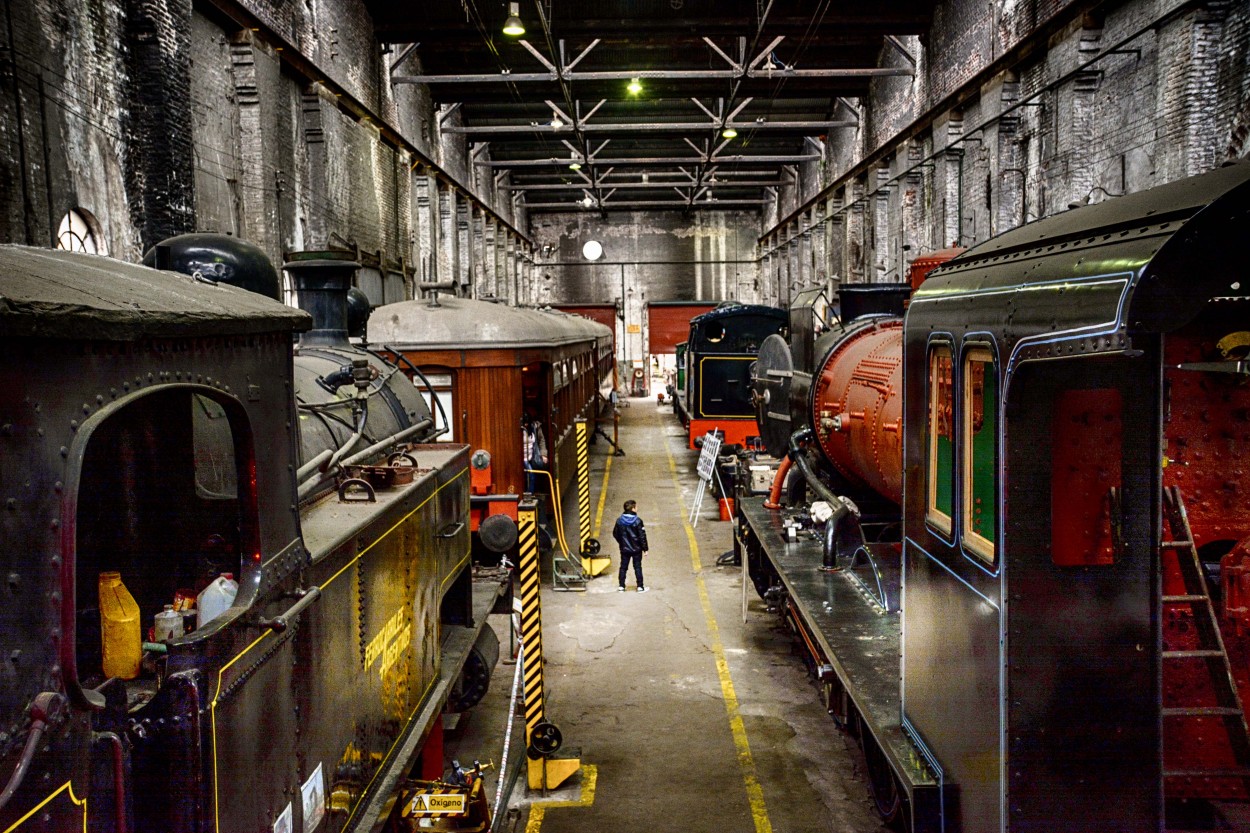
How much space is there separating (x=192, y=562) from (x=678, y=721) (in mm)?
5011

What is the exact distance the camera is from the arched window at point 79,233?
779 centimetres

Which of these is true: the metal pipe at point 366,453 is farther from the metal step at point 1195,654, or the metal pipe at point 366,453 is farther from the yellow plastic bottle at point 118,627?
the metal step at point 1195,654

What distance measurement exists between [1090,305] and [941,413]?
4.62 feet

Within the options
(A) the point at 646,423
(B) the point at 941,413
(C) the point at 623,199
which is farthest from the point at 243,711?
(C) the point at 623,199

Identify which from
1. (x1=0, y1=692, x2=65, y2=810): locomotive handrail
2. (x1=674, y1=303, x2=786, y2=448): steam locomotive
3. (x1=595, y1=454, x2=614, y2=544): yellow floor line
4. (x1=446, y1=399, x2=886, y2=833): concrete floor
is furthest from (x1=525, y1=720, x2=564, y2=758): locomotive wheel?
(x1=674, y1=303, x2=786, y2=448): steam locomotive

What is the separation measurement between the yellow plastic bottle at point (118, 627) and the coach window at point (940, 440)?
9.74ft

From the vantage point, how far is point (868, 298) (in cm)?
965

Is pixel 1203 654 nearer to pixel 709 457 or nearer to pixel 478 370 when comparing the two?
pixel 478 370

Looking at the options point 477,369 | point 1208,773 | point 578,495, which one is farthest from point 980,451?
point 578,495

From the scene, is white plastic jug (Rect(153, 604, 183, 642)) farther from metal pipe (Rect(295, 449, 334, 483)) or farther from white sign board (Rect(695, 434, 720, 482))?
white sign board (Rect(695, 434, 720, 482))

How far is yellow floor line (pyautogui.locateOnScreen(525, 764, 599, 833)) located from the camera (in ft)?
18.8

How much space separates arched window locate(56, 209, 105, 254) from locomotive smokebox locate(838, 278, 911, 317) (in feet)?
22.8

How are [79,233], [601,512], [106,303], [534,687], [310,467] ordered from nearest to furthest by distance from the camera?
[106,303], [310,467], [534,687], [79,233], [601,512]

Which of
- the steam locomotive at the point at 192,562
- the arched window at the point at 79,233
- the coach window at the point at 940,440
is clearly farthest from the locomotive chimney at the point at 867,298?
the arched window at the point at 79,233
